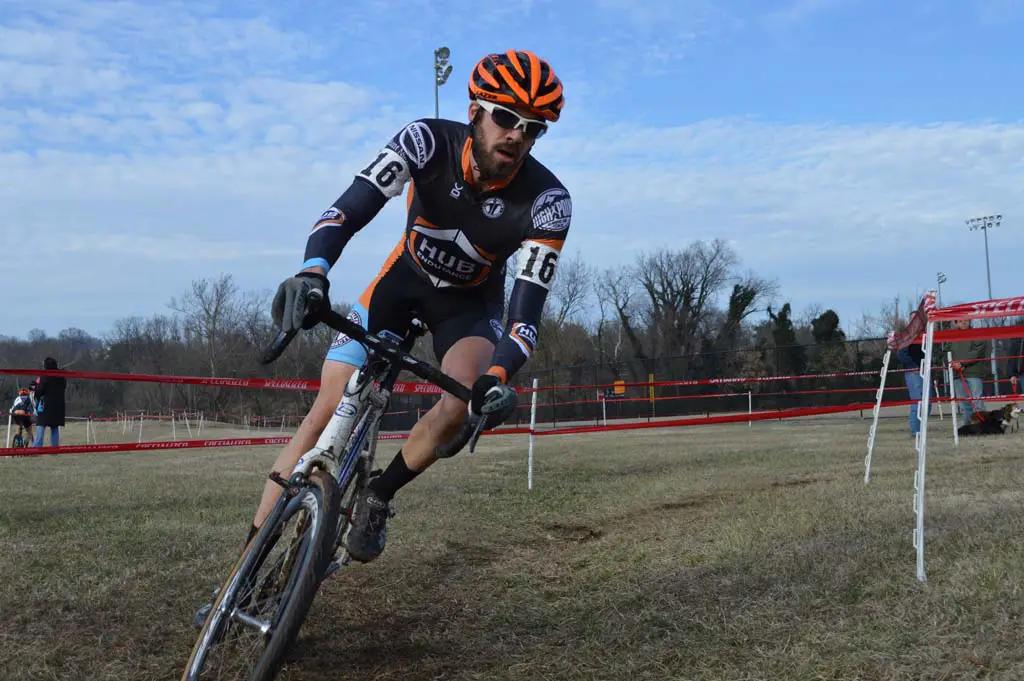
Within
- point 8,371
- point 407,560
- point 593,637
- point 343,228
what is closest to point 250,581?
point 343,228

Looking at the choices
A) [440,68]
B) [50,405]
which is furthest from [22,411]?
[440,68]

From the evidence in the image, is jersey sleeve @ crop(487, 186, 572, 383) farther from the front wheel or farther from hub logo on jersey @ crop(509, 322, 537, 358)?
the front wheel

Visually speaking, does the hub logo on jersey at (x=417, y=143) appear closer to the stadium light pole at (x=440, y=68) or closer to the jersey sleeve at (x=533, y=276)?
the jersey sleeve at (x=533, y=276)

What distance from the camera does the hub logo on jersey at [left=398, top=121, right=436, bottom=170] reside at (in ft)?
12.8

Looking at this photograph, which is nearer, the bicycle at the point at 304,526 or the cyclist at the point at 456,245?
the bicycle at the point at 304,526

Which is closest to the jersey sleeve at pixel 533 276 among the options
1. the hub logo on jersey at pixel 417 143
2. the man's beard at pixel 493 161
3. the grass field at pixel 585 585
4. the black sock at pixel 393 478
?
the man's beard at pixel 493 161

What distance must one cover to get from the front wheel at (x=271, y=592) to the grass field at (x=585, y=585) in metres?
0.81

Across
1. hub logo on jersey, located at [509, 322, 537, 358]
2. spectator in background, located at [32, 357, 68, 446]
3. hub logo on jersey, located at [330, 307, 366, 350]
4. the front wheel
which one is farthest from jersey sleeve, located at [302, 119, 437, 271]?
spectator in background, located at [32, 357, 68, 446]

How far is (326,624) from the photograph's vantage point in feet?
14.3

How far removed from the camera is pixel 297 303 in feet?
9.49

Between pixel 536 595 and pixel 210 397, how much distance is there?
53.7m

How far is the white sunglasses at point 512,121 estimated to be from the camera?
12.1 ft

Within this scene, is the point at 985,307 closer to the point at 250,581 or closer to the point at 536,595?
the point at 536,595

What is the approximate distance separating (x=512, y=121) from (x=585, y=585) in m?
2.89
